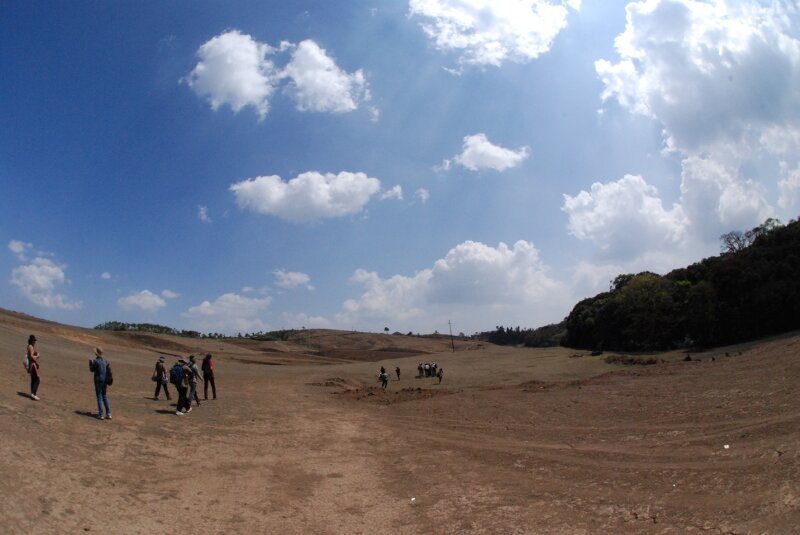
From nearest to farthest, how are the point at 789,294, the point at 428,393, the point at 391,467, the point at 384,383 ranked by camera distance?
the point at 391,467, the point at 428,393, the point at 384,383, the point at 789,294

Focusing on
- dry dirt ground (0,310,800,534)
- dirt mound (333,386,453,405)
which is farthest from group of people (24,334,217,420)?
dirt mound (333,386,453,405)

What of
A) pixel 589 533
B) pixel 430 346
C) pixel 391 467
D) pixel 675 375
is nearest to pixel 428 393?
pixel 675 375

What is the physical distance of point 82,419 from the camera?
45.2ft

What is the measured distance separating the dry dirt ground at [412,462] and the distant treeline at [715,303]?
84.4 ft

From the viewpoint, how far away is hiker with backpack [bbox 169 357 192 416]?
1738cm

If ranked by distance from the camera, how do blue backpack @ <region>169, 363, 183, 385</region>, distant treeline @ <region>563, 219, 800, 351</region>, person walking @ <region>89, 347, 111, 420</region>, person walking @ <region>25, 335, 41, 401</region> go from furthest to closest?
1. distant treeline @ <region>563, 219, 800, 351</region>
2. blue backpack @ <region>169, 363, 183, 385</region>
3. person walking @ <region>25, 335, 41, 401</region>
4. person walking @ <region>89, 347, 111, 420</region>

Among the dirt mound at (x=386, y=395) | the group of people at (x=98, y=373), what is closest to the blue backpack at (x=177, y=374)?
the group of people at (x=98, y=373)

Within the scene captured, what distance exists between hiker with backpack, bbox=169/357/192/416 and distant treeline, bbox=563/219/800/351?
153 feet

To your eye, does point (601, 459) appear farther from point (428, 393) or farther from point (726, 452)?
point (428, 393)

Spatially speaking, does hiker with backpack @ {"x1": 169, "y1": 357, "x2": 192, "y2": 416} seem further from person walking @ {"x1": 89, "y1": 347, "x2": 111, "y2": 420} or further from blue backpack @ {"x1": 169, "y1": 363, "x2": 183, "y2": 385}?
person walking @ {"x1": 89, "y1": 347, "x2": 111, "y2": 420}

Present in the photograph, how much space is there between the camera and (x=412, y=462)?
14281 mm

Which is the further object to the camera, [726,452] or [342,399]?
[342,399]

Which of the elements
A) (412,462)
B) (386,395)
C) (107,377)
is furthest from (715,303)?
(107,377)

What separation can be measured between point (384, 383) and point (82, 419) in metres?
24.1
